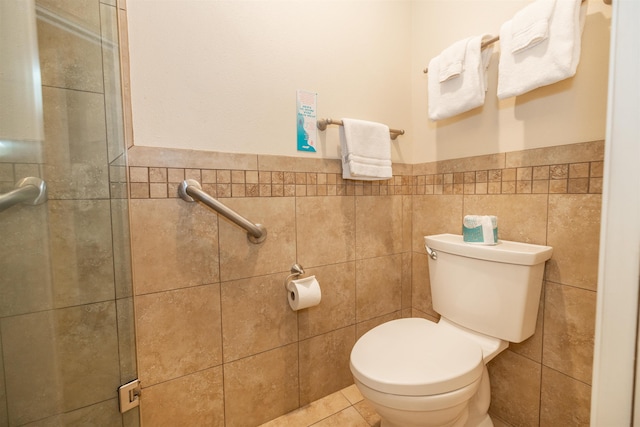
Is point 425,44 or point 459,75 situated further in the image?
point 425,44

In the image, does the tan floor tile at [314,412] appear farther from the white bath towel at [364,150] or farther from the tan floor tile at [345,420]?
the white bath towel at [364,150]

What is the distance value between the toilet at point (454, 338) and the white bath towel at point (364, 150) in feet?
1.29

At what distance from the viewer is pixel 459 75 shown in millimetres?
1164

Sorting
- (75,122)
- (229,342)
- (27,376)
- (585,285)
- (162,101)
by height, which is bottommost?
(229,342)

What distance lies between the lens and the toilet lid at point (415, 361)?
81 centimetres

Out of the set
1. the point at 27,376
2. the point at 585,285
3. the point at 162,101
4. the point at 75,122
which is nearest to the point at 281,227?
the point at 162,101

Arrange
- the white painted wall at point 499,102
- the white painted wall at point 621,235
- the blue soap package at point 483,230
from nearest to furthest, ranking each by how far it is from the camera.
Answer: the white painted wall at point 621,235 < the white painted wall at point 499,102 < the blue soap package at point 483,230

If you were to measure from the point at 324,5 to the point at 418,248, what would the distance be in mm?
1261

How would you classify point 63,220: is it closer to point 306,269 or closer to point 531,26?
point 306,269

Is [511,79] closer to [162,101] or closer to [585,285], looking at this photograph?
[585,285]

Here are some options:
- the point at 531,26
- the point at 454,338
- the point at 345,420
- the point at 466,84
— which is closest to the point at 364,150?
the point at 466,84

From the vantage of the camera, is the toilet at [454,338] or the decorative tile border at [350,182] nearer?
the toilet at [454,338]

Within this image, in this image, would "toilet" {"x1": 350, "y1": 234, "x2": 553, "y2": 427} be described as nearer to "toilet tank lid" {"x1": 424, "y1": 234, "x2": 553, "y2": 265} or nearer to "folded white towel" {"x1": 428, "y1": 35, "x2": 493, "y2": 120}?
"toilet tank lid" {"x1": 424, "y1": 234, "x2": 553, "y2": 265}

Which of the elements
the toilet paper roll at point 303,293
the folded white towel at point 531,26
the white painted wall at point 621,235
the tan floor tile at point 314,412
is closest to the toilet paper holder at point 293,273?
the toilet paper roll at point 303,293
